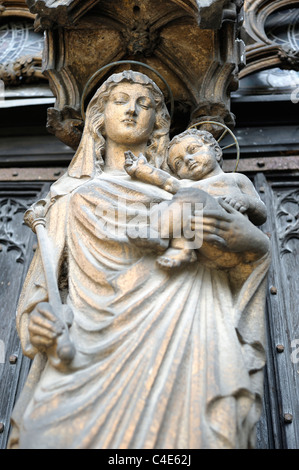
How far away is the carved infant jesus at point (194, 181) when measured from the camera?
295 centimetres

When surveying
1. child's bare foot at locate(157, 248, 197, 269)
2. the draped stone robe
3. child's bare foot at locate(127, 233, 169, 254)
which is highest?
child's bare foot at locate(127, 233, 169, 254)

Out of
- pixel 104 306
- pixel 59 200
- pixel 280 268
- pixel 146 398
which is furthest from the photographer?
pixel 280 268

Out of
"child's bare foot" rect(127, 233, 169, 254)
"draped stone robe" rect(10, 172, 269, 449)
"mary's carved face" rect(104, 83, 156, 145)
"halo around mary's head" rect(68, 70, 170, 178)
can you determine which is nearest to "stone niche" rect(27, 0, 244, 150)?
"halo around mary's head" rect(68, 70, 170, 178)

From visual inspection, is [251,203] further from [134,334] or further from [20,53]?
[20,53]

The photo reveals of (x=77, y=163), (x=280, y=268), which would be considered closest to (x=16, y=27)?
(x=77, y=163)

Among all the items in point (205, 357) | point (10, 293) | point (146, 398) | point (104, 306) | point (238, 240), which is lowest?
point (146, 398)

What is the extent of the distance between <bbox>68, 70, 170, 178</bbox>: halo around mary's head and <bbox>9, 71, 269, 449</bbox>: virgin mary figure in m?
0.13

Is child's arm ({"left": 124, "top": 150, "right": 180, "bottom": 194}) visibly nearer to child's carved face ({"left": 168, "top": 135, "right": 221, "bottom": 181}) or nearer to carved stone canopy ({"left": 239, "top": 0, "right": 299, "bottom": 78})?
child's carved face ({"left": 168, "top": 135, "right": 221, "bottom": 181})

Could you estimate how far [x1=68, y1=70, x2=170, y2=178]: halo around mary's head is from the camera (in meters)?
3.63

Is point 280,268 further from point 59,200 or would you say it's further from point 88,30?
point 88,30

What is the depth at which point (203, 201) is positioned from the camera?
2.99 meters

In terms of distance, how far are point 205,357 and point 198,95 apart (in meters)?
2.08

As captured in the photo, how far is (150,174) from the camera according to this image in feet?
11.0

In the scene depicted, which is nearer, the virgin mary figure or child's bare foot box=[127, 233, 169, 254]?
the virgin mary figure
